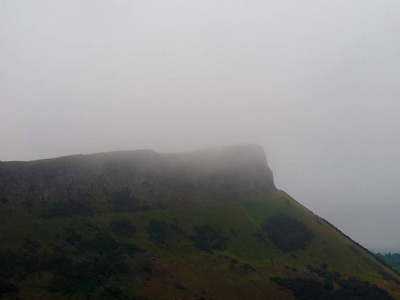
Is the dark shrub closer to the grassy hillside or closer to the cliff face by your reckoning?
the grassy hillside

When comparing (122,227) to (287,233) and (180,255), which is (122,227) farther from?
(287,233)

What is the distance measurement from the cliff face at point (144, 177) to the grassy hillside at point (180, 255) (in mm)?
3755

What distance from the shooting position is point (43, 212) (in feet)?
300

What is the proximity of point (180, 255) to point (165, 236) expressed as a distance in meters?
7.37

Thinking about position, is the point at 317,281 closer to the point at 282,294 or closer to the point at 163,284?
the point at 282,294

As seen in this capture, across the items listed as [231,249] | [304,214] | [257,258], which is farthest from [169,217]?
[304,214]

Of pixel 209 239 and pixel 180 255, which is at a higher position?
pixel 209 239

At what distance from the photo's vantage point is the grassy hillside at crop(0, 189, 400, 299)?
72.5 metres

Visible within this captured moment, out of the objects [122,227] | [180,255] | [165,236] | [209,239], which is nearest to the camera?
[180,255]

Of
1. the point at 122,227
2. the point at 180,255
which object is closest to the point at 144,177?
the point at 122,227

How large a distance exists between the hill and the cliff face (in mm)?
333

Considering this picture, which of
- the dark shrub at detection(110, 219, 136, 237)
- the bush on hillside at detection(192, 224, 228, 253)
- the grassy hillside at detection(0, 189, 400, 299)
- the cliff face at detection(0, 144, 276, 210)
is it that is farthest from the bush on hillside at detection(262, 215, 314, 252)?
the dark shrub at detection(110, 219, 136, 237)

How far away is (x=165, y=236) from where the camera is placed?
323 feet

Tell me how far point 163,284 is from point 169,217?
29824 mm
